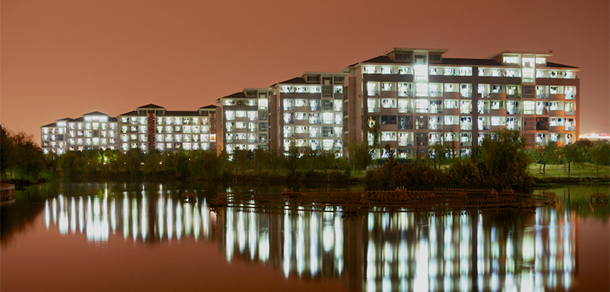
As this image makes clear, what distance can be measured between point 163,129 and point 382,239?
347 feet

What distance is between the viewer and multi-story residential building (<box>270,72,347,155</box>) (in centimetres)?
8475

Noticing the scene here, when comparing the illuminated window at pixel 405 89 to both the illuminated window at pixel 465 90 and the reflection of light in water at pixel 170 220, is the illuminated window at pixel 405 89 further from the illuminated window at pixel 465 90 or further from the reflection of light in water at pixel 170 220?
the reflection of light in water at pixel 170 220

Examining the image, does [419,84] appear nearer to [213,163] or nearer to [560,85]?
[560,85]

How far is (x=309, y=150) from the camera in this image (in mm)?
60719

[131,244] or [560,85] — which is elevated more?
[560,85]

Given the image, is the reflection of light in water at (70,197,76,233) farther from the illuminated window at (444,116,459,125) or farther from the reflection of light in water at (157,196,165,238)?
the illuminated window at (444,116,459,125)

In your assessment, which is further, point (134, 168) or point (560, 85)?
point (560, 85)

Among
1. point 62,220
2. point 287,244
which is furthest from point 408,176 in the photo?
point 62,220

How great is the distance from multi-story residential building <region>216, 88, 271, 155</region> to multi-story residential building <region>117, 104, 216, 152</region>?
20210 mm

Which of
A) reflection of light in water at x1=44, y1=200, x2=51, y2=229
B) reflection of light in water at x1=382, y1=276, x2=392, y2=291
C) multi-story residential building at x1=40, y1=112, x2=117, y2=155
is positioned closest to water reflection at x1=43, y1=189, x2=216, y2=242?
reflection of light in water at x1=44, y1=200, x2=51, y2=229

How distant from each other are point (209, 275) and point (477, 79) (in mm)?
62997

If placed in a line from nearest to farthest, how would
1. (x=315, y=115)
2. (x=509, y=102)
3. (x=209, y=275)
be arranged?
1. (x=209, y=275)
2. (x=509, y=102)
3. (x=315, y=115)

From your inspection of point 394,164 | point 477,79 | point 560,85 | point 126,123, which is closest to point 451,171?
point 394,164

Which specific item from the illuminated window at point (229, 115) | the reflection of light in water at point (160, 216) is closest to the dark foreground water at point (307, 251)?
the reflection of light in water at point (160, 216)
